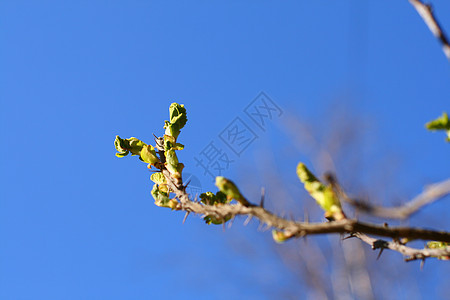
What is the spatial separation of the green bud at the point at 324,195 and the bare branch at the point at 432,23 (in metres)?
0.57

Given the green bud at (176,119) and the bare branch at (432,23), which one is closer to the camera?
the bare branch at (432,23)

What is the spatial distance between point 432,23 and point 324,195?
0.66 metres

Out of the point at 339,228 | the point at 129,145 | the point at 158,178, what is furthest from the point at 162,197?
the point at 339,228

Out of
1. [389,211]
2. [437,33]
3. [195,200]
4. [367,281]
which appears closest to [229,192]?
[195,200]

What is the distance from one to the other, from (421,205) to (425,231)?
0.50 ft

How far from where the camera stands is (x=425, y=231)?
1.22 meters

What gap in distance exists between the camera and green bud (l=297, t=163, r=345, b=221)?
138 cm

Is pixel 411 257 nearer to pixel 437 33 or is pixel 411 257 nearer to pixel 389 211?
pixel 389 211

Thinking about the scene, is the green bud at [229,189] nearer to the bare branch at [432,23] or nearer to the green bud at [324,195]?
the green bud at [324,195]

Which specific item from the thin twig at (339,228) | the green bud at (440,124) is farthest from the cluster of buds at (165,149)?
the green bud at (440,124)

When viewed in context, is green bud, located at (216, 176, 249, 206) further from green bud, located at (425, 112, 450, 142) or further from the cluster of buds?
green bud, located at (425, 112, 450, 142)

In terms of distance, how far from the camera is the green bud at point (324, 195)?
1385 millimetres

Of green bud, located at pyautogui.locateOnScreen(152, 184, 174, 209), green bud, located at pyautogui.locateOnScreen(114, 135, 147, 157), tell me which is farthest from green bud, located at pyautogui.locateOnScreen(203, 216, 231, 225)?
green bud, located at pyautogui.locateOnScreen(114, 135, 147, 157)

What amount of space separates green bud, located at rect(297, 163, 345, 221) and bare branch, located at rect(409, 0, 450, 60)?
1.87 feet
